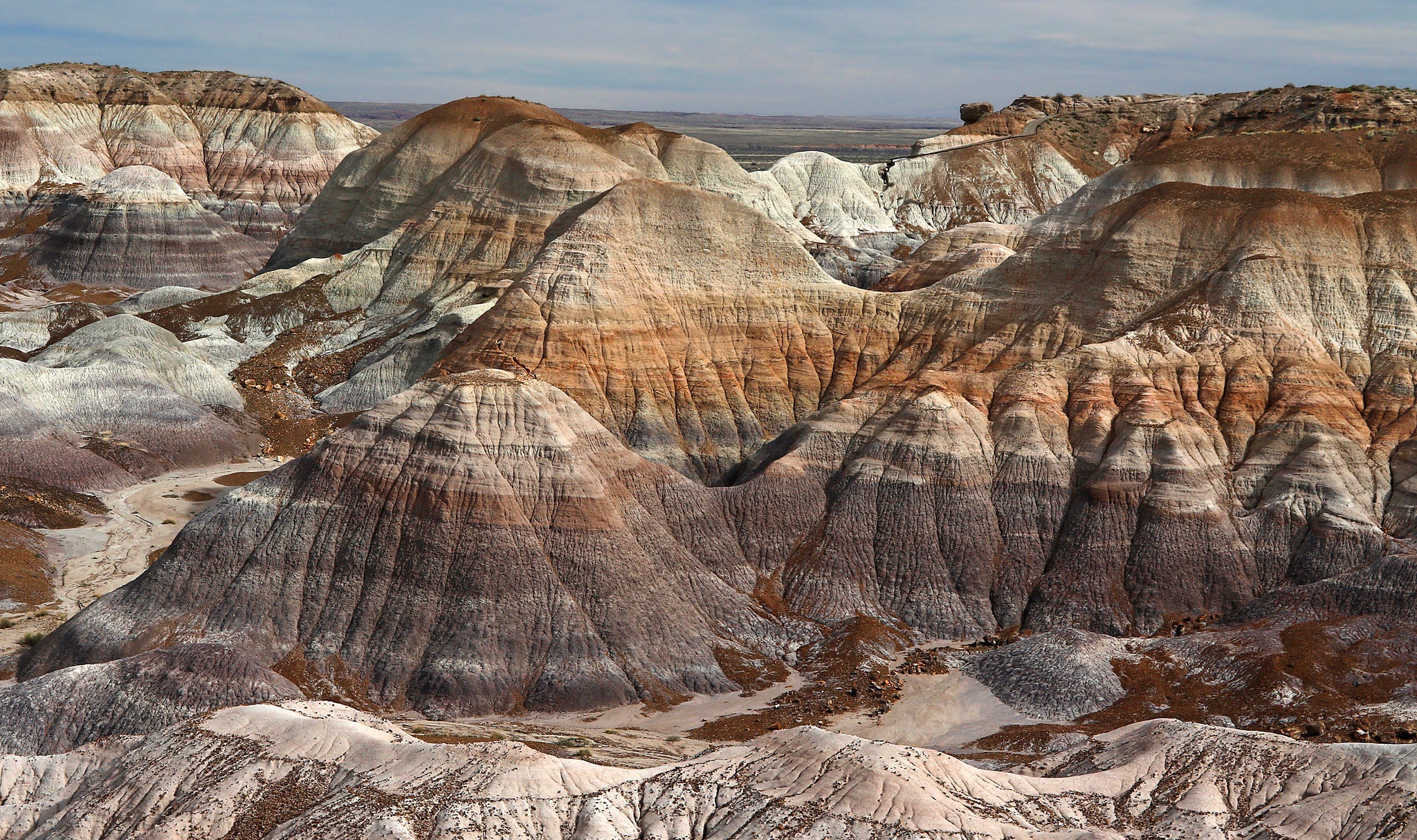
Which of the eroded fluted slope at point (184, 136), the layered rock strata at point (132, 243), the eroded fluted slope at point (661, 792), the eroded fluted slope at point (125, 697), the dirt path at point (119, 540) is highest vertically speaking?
the eroded fluted slope at point (184, 136)

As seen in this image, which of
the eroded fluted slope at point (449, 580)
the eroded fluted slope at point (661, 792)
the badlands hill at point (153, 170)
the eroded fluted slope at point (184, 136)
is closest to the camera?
the eroded fluted slope at point (661, 792)

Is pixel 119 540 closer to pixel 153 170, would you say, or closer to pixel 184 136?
pixel 153 170

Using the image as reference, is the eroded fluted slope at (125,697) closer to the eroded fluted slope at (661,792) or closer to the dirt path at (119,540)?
the eroded fluted slope at (661,792)

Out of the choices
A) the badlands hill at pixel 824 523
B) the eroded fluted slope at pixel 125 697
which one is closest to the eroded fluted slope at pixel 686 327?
the badlands hill at pixel 824 523

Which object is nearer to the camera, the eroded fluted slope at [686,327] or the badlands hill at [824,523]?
the badlands hill at [824,523]

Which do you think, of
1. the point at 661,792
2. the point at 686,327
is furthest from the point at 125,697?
the point at 686,327

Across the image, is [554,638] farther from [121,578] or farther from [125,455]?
[125,455]

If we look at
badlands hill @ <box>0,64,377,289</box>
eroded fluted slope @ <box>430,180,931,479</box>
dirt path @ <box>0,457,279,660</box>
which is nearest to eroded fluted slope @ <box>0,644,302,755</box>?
dirt path @ <box>0,457,279,660</box>
